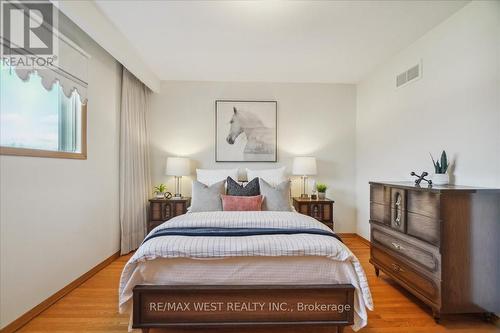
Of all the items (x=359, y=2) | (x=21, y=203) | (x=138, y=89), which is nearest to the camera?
(x=21, y=203)

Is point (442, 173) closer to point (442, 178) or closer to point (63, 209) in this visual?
point (442, 178)

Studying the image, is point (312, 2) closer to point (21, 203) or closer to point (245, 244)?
point (245, 244)

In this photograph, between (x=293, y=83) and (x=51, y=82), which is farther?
(x=293, y=83)

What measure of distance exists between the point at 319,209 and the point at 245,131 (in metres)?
1.65

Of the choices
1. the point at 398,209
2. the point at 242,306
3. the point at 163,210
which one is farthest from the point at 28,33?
the point at 398,209

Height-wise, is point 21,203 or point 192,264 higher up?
point 21,203

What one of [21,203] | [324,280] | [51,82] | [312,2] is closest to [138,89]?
[51,82]

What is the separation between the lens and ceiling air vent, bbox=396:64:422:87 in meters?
2.76

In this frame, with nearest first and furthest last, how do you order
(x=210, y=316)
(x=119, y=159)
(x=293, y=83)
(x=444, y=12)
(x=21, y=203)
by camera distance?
(x=210, y=316), (x=21, y=203), (x=444, y=12), (x=119, y=159), (x=293, y=83)

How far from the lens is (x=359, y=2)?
6.98 ft

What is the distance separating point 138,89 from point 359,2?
301 cm

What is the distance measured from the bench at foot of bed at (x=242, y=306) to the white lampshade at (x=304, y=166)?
220 cm

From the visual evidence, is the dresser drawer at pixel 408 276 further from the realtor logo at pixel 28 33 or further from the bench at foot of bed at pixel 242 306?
the realtor logo at pixel 28 33

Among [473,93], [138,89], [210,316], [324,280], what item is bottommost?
[210,316]
